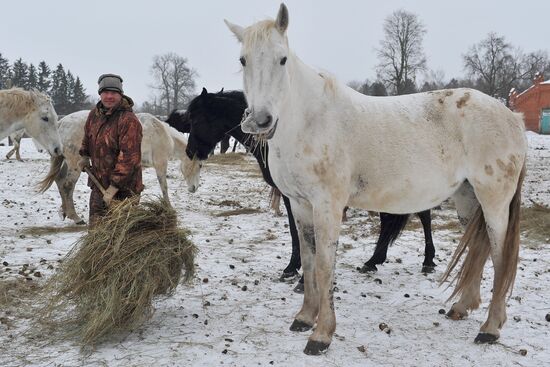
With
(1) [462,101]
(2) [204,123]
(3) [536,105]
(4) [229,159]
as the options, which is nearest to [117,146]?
(2) [204,123]

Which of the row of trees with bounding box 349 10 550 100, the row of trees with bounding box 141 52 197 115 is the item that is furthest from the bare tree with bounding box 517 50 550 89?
the row of trees with bounding box 141 52 197 115

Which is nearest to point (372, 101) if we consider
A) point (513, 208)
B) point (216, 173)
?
point (513, 208)

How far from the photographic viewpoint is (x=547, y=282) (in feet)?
14.9

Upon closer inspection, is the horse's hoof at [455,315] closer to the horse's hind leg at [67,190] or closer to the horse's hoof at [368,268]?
the horse's hoof at [368,268]

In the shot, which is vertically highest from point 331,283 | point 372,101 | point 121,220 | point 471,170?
point 372,101

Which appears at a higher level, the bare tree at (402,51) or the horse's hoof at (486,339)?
the bare tree at (402,51)

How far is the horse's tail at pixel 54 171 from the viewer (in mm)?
7070

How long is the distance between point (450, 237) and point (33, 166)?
12.9m

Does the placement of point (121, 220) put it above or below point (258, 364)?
above

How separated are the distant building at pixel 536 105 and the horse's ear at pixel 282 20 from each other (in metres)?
41.7

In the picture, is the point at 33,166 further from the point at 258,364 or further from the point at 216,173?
the point at 258,364

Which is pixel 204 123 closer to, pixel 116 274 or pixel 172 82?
pixel 116 274

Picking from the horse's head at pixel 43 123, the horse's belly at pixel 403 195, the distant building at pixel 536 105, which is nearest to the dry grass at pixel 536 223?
the horse's belly at pixel 403 195

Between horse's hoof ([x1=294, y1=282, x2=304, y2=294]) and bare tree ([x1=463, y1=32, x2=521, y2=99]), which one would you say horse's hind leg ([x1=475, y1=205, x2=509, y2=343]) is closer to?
horse's hoof ([x1=294, y1=282, x2=304, y2=294])
